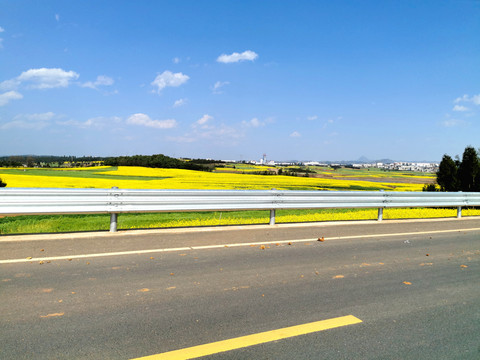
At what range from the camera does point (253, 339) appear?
3.26 meters

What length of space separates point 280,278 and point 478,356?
2.46 meters

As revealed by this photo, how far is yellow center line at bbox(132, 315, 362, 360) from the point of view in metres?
2.96

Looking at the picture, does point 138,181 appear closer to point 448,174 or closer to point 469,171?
point 448,174

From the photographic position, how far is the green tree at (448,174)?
2364 cm

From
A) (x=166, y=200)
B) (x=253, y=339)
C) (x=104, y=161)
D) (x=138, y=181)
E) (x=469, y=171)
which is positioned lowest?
(x=253, y=339)

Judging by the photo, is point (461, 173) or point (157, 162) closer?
point (461, 173)

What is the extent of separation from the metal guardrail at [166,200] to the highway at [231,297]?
595 mm

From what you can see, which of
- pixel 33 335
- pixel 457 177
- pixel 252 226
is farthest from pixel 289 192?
pixel 457 177

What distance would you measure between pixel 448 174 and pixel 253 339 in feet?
82.2

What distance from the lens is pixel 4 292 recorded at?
4.15 meters

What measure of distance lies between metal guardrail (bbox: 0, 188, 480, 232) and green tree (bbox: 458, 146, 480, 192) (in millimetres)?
14933

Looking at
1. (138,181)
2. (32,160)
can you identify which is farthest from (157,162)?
(32,160)

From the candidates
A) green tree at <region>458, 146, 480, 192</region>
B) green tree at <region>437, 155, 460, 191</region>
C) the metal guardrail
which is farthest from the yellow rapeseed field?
green tree at <region>458, 146, 480, 192</region>

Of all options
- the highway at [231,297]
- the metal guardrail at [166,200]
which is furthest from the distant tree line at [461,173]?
the highway at [231,297]
